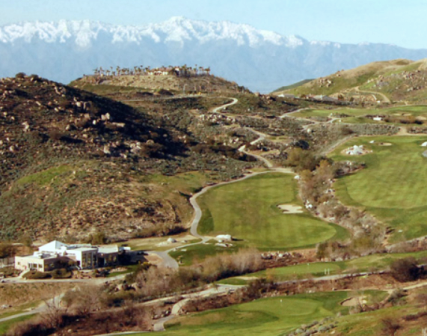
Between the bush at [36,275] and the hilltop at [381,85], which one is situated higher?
the hilltop at [381,85]

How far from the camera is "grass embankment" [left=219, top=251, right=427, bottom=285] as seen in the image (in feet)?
176

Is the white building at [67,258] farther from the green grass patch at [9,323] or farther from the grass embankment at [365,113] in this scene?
the grass embankment at [365,113]

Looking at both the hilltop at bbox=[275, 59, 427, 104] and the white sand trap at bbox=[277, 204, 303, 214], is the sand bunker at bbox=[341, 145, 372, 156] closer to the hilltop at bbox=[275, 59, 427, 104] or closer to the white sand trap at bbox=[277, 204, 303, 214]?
the white sand trap at bbox=[277, 204, 303, 214]

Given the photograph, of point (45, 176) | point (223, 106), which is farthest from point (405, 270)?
point (223, 106)

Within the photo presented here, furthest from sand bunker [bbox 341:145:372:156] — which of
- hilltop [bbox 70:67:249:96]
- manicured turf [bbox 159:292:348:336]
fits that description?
hilltop [bbox 70:67:249:96]

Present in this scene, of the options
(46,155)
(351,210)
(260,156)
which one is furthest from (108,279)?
(260,156)

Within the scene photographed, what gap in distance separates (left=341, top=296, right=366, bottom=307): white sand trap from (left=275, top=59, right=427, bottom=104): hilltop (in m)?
111

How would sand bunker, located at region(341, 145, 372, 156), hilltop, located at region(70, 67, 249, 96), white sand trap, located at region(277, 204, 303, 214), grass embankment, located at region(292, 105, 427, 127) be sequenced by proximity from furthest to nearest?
hilltop, located at region(70, 67, 249, 96) < grass embankment, located at region(292, 105, 427, 127) < sand bunker, located at region(341, 145, 372, 156) < white sand trap, located at region(277, 204, 303, 214)

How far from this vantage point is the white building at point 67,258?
197 feet

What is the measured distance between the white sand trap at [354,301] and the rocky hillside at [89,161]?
27.7 metres

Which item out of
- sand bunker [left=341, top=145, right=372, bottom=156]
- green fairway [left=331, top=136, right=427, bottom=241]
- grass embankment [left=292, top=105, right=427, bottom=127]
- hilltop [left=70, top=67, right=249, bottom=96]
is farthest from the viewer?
hilltop [left=70, top=67, right=249, bottom=96]

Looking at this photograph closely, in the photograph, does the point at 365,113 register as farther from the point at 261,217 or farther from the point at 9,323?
the point at 9,323

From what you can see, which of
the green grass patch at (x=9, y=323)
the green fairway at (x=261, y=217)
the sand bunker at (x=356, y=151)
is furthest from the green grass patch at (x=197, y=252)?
the sand bunker at (x=356, y=151)

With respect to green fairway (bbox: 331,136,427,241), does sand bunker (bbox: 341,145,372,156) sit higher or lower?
higher
